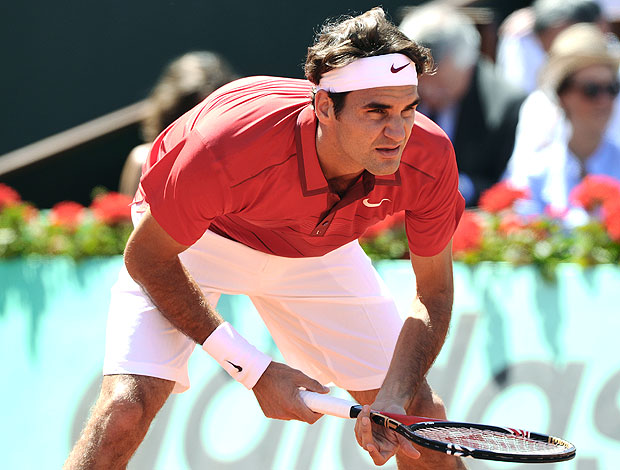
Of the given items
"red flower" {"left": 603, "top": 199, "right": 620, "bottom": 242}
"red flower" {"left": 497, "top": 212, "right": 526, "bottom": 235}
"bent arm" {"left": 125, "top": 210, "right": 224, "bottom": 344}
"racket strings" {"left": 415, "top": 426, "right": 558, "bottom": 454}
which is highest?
"bent arm" {"left": 125, "top": 210, "right": 224, "bottom": 344}

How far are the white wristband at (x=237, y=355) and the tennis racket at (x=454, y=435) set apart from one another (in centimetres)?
18

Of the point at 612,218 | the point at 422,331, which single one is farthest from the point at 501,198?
the point at 422,331

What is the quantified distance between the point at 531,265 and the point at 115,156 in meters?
3.60

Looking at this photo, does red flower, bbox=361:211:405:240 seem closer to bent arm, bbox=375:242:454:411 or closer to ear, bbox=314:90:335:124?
bent arm, bbox=375:242:454:411

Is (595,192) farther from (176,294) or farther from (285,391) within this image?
(176,294)

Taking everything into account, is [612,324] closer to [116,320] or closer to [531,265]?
[531,265]

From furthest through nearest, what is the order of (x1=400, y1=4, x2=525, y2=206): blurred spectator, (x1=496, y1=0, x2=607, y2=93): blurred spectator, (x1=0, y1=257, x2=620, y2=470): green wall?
(x1=496, y1=0, x2=607, y2=93): blurred spectator
(x1=400, y1=4, x2=525, y2=206): blurred spectator
(x1=0, y1=257, x2=620, y2=470): green wall

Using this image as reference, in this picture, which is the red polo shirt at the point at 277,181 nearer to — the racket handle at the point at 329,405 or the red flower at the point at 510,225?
the racket handle at the point at 329,405

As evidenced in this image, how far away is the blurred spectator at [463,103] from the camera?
563 cm

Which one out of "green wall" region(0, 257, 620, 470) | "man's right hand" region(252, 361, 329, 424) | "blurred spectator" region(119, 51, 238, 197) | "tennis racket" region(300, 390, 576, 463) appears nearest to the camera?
"tennis racket" region(300, 390, 576, 463)

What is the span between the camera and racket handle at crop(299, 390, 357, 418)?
316 cm

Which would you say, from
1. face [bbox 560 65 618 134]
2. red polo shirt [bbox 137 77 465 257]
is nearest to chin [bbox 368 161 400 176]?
red polo shirt [bbox 137 77 465 257]

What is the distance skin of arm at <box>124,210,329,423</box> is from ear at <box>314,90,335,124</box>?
56cm

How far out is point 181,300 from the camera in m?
3.34
